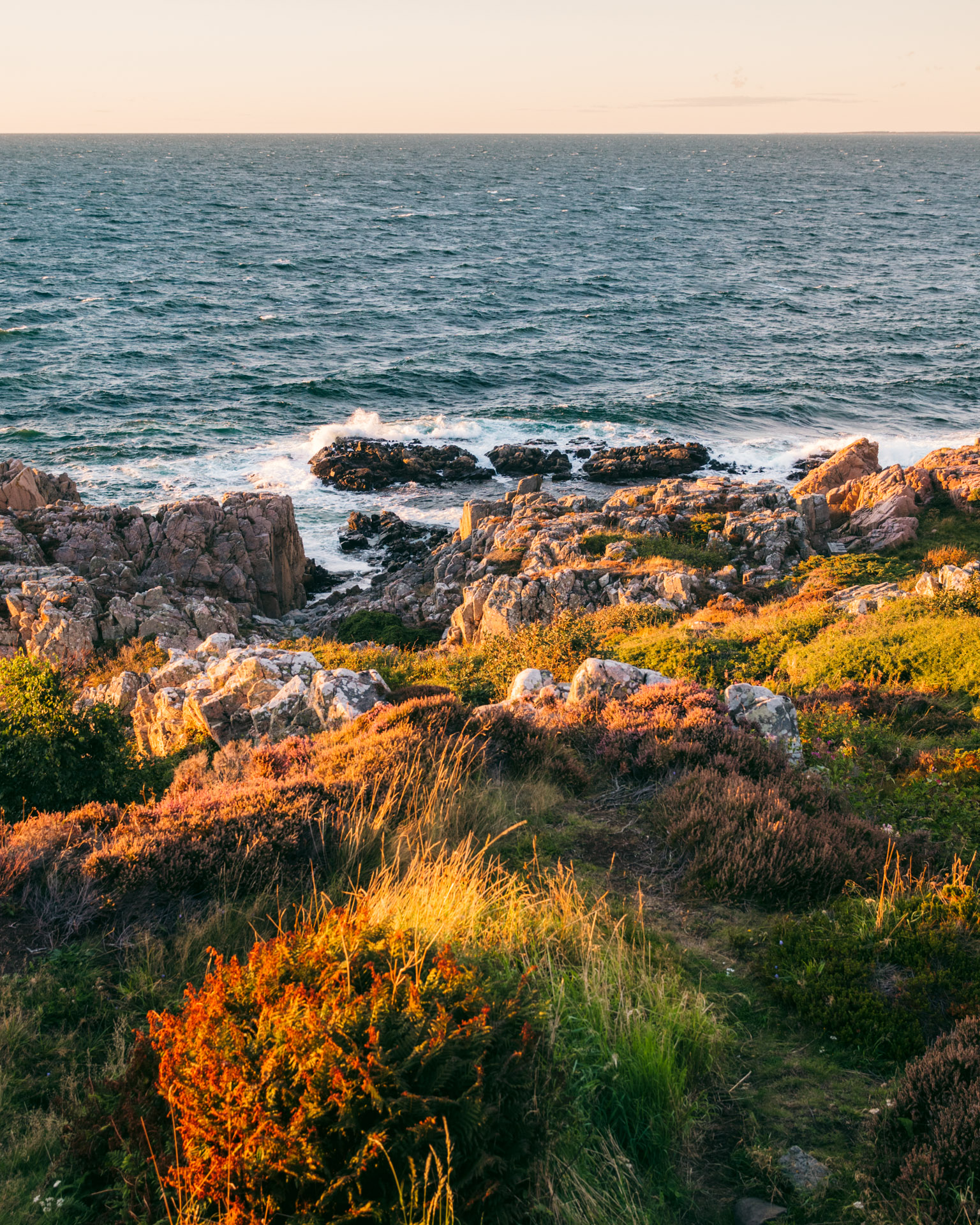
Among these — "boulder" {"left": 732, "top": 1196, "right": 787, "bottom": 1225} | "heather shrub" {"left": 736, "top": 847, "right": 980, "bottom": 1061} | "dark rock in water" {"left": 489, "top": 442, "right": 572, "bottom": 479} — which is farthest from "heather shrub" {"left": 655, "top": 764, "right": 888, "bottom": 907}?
"dark rock in water" {"left": 489, "top": 442, "right": 572, "bottom": 479}

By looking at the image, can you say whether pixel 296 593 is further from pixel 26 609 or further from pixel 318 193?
pixel 318 193

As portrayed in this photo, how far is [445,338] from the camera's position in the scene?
58.4 meters

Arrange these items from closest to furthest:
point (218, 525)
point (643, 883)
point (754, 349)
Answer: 1. point (643, 883)
2. point (218, 525)
3. point (754, 349)

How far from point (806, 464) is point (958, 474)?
41.8 ft

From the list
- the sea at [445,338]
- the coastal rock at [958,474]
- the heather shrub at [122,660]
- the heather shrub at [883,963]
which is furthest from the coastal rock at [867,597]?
the sea at [445,338]

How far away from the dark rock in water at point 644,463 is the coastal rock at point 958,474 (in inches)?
448

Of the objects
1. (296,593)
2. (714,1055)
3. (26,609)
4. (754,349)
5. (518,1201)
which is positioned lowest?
(296,593)

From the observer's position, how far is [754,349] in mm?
56375

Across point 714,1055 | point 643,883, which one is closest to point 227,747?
point 643,883

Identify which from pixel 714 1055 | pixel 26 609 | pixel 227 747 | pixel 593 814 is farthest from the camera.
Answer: pixel 26 609

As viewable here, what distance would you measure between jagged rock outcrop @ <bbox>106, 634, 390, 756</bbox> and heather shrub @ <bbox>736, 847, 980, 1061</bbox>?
6477mm

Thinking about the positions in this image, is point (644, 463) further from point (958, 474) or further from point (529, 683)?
point (529, 683)

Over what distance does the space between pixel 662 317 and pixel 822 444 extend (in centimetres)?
2797

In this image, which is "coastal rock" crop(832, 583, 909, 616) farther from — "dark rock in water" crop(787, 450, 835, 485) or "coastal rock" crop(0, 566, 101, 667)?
"dark rock in water" crop(787, 450, 835, 485)
